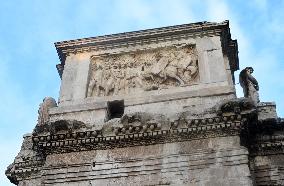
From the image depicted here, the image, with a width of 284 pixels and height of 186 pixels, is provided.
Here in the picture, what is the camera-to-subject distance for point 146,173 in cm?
1007

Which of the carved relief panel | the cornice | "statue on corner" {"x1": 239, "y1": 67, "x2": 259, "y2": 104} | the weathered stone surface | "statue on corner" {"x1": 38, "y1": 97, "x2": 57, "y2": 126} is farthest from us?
the cornice

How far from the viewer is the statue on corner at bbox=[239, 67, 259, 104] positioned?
39.0 feet

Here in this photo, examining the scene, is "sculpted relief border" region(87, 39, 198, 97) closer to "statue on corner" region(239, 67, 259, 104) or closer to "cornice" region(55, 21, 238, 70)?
"cornice" region(55, 21, 238, 70)

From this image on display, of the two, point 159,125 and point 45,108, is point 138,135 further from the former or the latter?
point 45,108

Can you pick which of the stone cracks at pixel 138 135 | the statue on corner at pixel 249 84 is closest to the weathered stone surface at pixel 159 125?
the stone cracks at pixel 138 135

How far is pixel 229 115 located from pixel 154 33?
3.67m

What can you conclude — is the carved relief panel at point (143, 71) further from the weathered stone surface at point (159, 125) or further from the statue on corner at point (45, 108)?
the statue on corner at point (45, 108)

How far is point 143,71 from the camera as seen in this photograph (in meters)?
12.7

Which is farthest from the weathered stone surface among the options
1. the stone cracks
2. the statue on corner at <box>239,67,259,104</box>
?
the statue on corner at <box>239,67,259,104</box>

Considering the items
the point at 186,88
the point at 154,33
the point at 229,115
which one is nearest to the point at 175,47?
the point at 154,33

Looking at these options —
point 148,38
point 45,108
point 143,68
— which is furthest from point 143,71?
point 45,108

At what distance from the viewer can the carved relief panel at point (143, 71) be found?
1228 cm

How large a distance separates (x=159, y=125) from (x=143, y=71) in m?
2.49

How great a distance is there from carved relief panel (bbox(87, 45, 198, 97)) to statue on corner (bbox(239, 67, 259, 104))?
1.10m
